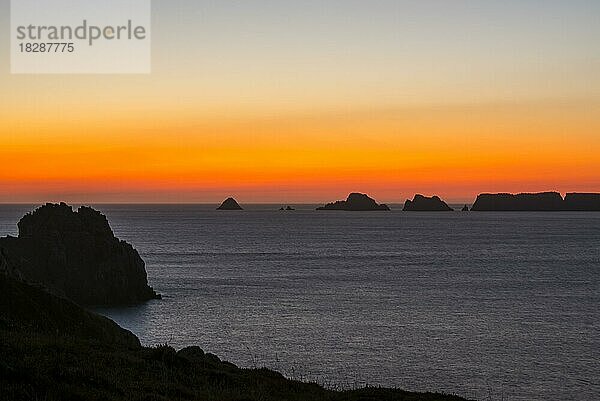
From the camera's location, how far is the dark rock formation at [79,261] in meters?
81.0

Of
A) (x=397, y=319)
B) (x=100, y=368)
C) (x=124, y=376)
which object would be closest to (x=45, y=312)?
(x=100, y=368)

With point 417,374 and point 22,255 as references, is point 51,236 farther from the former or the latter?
point 417,374

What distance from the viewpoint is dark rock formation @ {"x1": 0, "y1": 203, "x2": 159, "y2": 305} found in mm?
81000

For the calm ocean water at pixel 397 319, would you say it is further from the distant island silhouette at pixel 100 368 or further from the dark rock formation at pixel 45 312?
the distant island silhouette at pixel 100 368

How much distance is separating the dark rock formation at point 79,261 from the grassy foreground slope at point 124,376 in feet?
175

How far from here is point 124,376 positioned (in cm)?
2088

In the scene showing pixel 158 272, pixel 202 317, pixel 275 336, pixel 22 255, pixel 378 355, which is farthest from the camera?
pixel 158 272

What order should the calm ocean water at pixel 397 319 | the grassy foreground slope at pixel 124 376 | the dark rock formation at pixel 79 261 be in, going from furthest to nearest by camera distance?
the dark rock formation at pixel 79 261
the calm ocean water at pixel 397 319
the grassy foreground slope at pixel 124 376

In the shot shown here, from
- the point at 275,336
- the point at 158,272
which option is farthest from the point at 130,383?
the point at 158,272

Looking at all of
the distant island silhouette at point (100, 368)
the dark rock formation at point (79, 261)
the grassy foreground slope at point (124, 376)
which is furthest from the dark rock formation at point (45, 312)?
the dark rock formation at point (79, 261)

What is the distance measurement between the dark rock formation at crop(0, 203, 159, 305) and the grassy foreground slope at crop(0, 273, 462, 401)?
5326 cm

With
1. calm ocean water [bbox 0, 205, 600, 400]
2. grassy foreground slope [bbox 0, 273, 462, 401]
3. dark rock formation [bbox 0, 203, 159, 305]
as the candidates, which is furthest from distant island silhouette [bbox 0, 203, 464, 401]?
dark rock formation [bbox 0, 203, 159, 305]

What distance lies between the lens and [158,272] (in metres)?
114

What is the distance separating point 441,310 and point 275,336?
2331 cm
